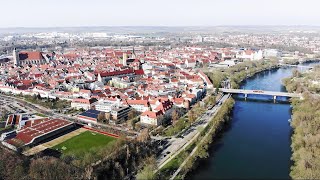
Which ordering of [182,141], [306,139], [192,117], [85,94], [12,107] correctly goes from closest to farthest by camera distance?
[306,139] → [182,141] → [192,117] → [12,107] → [85,94]

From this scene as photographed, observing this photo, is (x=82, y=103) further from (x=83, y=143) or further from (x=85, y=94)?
(x=83, y=143)

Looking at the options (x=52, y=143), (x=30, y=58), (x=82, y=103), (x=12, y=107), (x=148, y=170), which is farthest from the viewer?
(x=30, y=58)

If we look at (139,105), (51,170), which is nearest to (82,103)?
(139,105)

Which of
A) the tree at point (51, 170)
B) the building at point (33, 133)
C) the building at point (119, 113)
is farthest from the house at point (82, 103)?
the tree at point (51, 170)

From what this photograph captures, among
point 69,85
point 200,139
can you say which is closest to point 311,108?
point 200,139

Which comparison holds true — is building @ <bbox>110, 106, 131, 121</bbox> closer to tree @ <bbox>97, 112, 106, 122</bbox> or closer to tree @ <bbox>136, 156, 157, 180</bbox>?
tree @ <bbox>97, 112, 106, 122</bbox>

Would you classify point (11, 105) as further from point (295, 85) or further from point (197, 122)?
point (295, 85)
